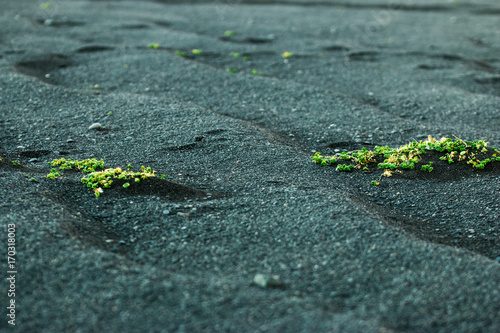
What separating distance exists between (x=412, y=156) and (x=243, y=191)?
1.38 meters

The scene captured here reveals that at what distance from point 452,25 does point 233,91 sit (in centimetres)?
535

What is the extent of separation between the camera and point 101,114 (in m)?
4.39

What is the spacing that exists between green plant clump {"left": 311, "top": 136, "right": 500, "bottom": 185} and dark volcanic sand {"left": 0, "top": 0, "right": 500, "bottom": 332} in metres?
0.08

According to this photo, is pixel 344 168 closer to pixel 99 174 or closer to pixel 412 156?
pixel 412 156

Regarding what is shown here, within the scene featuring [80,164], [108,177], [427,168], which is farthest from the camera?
[427,168]

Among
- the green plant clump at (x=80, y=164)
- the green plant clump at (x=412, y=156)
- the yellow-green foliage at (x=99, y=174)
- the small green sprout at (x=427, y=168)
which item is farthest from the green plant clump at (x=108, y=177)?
the small green sprout at (x=427, y=168)

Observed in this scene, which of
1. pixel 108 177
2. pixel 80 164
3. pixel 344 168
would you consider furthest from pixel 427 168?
pixel 80 164

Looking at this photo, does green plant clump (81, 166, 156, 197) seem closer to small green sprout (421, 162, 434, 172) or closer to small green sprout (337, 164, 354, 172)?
small green sprout (337, 164, 354, 172)

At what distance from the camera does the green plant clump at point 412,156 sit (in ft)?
11.6

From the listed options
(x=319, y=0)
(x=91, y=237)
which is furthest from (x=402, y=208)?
(x=319, y=0)

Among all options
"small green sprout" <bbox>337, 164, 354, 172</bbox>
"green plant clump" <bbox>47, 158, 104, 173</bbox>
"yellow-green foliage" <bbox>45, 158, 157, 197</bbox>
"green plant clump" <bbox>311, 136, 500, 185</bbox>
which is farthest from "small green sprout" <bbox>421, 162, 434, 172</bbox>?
"green plant clump" <bbox>47, 158, 104, 173</bbox>

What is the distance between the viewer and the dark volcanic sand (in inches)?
84.4

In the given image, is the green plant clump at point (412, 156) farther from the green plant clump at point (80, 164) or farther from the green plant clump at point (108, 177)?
the green plant clump at point (80, 164)

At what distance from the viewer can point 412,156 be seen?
143 inches
